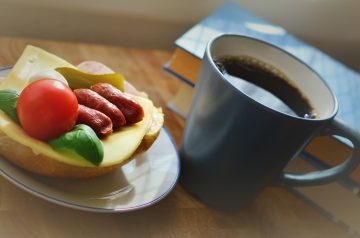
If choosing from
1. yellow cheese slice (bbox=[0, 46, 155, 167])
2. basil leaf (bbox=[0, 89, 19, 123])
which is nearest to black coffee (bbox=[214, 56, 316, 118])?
yellow cheese slice (bbox=[0, 46, 155, 167])

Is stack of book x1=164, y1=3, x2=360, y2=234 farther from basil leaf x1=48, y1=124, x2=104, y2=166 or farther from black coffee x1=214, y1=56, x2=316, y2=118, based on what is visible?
basil leaf x1=48, y1=124, x2=104, y2=166

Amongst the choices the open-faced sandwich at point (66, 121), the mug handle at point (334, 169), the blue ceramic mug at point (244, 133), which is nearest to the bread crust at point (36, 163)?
the open-faced sandwich at point (66, 121)

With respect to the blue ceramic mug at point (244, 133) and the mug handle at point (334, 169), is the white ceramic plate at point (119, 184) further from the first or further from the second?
the mug handle at point (334, 169)

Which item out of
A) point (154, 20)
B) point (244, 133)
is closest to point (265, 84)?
point (244, 133)

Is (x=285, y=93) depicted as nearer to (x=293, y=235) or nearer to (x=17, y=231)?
(x=293, y=235)

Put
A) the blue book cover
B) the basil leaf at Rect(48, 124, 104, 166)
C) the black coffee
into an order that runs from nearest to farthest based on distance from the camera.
→ 1. the basil leaf at Rect(48, 124, 104, 166)
2. the black coffee
3. the blue book cover

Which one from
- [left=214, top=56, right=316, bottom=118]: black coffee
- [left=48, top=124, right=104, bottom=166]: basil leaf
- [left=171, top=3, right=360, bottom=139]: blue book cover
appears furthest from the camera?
[left=171, top=3, right=360, bottom=139]: blue book cover
